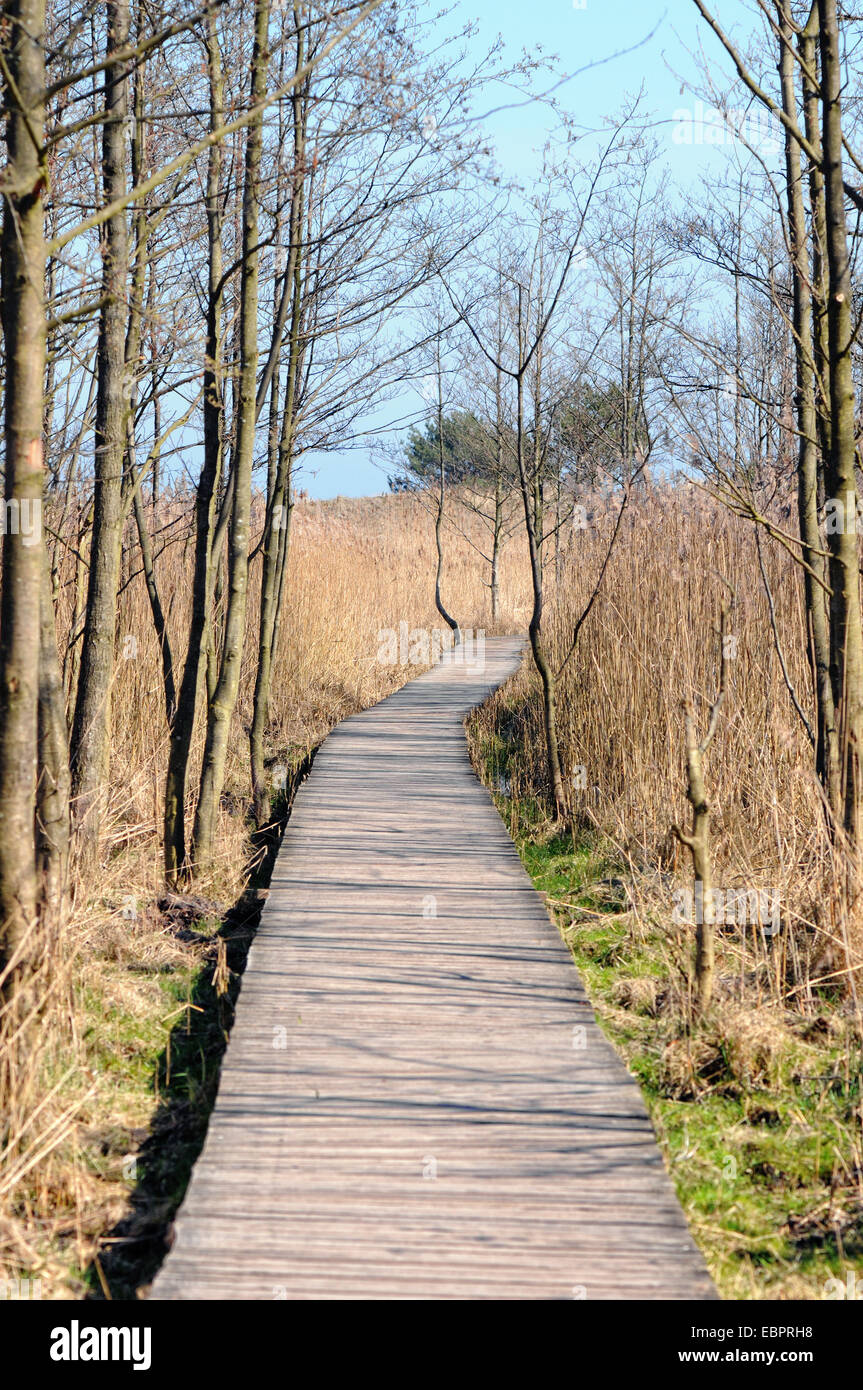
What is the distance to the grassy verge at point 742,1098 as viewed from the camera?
2.54 m

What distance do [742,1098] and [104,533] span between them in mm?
2836

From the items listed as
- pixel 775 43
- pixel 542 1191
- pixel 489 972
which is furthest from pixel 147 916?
pixel 775 43

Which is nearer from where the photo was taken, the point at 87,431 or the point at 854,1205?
the point at 854,1205

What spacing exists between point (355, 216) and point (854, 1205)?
4.62 meters

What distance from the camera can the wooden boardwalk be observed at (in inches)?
83.5

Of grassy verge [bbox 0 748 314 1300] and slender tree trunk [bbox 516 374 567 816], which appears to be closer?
grassy verge [bbox 0 748 314 1300]

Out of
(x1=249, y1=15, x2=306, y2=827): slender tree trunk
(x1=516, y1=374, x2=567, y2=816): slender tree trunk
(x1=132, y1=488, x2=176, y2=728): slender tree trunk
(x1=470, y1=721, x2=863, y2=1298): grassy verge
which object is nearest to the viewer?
(x1=470, y1=721, x2=863, y2=1298): grassy verge

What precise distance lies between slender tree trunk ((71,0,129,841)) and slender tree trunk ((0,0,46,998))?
1383mm

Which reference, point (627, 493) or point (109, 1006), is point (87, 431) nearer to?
point (109, 1006)

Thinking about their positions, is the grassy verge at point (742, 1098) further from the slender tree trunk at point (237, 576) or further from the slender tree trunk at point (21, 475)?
the slender tree trunk at point (21, 475)

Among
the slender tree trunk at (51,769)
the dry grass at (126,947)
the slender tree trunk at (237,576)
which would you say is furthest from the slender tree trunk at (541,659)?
the slender tree trunk at (51,769)

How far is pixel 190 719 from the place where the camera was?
15.6 feet

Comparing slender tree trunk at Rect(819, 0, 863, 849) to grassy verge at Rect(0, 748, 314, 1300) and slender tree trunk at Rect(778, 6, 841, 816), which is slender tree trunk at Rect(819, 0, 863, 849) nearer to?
slender tree trunk at Rect(778, 6, 841, 816)

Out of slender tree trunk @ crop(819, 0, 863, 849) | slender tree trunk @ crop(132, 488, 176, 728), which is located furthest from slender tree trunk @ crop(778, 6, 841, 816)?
slender tree trunk @ crop(132, 488, 176, 728)
